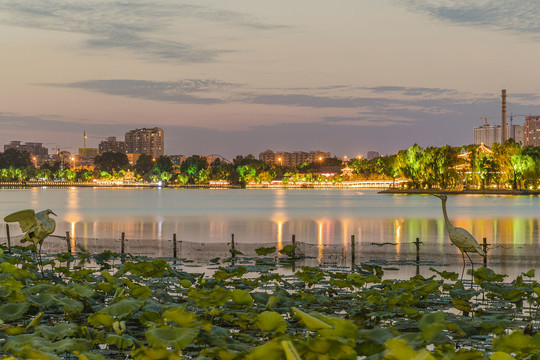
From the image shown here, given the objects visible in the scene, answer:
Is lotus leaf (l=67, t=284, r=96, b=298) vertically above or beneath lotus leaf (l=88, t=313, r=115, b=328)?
beneath

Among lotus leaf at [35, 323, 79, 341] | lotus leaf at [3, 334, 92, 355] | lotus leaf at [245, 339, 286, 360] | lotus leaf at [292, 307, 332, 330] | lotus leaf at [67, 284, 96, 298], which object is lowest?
lotus leaf at [67, 284, 96, 298]

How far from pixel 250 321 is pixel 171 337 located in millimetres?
3701

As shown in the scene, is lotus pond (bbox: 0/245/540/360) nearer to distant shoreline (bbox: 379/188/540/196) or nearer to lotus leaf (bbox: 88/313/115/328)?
lotus leaf (bbox: 88/313/115/328)

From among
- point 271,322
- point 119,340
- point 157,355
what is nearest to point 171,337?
point 157,355

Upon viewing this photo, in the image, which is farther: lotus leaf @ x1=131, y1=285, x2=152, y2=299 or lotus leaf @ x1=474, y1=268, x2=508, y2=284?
lotus leaf @ x1=474, y1=268, x2=508, y2=284

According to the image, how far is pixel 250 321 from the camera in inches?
428

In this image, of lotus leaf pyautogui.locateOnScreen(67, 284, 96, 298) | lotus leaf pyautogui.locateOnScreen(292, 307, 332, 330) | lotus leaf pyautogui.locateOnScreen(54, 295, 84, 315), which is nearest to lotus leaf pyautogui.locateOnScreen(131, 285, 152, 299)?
lotus leaf pyautogui.locateOnScreen(67, 284, 96, 298)

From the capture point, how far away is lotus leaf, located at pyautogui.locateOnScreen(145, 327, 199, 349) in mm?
7059

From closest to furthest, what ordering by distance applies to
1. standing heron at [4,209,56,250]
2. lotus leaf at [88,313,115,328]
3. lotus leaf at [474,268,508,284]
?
lotus leaf at [88,313,115,328] → lotus leaf at [474,268,508,284] → standing heron at [4,209,56,250]

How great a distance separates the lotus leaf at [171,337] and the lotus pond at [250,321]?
0.01 meters

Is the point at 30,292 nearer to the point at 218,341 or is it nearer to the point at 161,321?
the point at 161,321

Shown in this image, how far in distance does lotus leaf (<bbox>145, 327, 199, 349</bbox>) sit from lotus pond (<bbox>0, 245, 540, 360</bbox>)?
0.04 feet

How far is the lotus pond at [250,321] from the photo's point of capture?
6.16 metres

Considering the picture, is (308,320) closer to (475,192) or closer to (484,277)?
(484,277)
